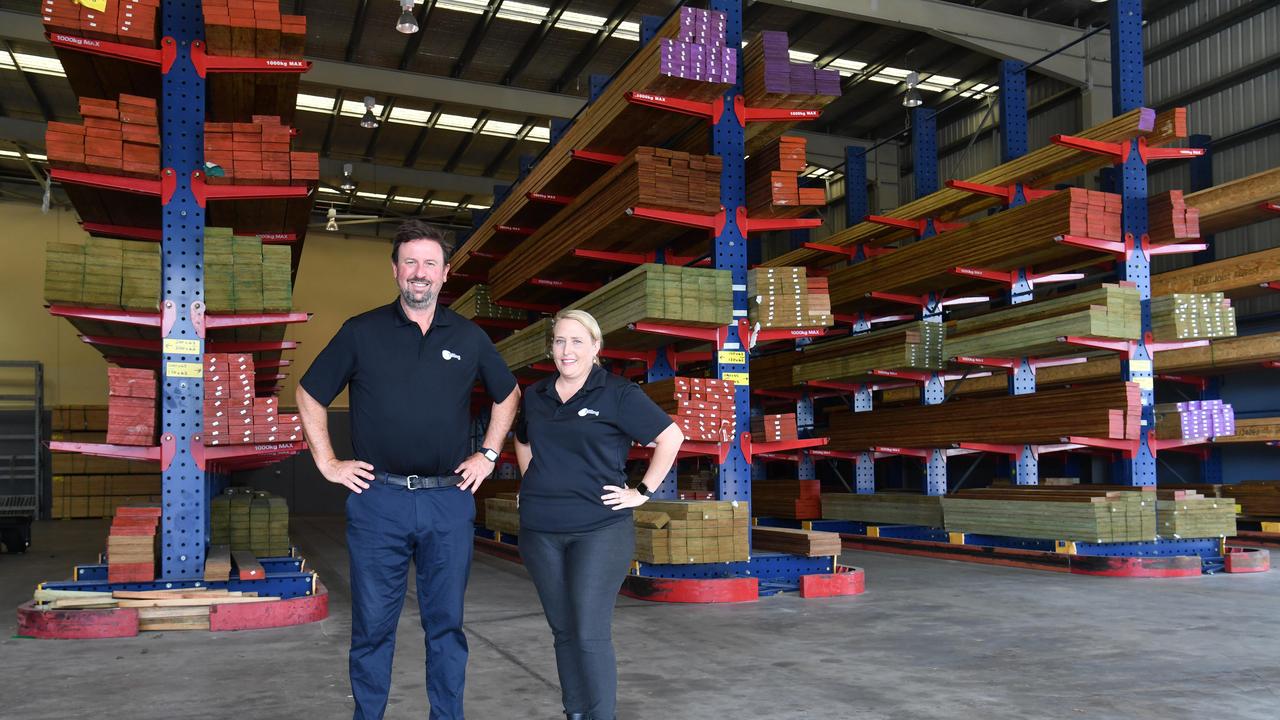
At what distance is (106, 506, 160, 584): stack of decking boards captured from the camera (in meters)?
6.69

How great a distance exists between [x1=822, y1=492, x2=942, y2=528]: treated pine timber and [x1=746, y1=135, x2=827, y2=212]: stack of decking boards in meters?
4.64

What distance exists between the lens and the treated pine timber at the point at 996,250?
1016 cm

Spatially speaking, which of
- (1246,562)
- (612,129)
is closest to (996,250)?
(1246,562)

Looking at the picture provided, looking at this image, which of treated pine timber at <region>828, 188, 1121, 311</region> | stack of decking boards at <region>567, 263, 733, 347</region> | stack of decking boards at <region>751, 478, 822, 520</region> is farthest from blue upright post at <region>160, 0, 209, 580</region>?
stack of decking boards at <region>751, 478, 822, 520</region>

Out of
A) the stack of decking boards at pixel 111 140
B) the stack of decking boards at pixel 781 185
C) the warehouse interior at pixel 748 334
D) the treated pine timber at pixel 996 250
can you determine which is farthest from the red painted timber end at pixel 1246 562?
the stack of decking boards at pixel 111 140

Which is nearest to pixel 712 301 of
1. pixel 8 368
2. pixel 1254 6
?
pixel 1254 6

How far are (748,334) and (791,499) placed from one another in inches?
251

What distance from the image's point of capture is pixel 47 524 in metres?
20.5

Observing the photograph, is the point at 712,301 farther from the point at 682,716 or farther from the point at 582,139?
the point at 682,716

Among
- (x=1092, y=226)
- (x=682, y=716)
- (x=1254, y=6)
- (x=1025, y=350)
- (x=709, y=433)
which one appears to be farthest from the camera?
(x=1254, y=6)

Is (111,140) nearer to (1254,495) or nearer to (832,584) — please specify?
(832,584)

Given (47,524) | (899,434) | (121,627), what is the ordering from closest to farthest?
(121,627) < (899,434) < (47,524)

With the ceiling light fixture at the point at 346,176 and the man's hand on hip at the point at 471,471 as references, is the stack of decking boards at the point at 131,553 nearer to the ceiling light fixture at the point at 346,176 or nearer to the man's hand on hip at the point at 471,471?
the man's hand on hip at the point at 471,471

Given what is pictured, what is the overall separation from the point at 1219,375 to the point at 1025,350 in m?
5.51
